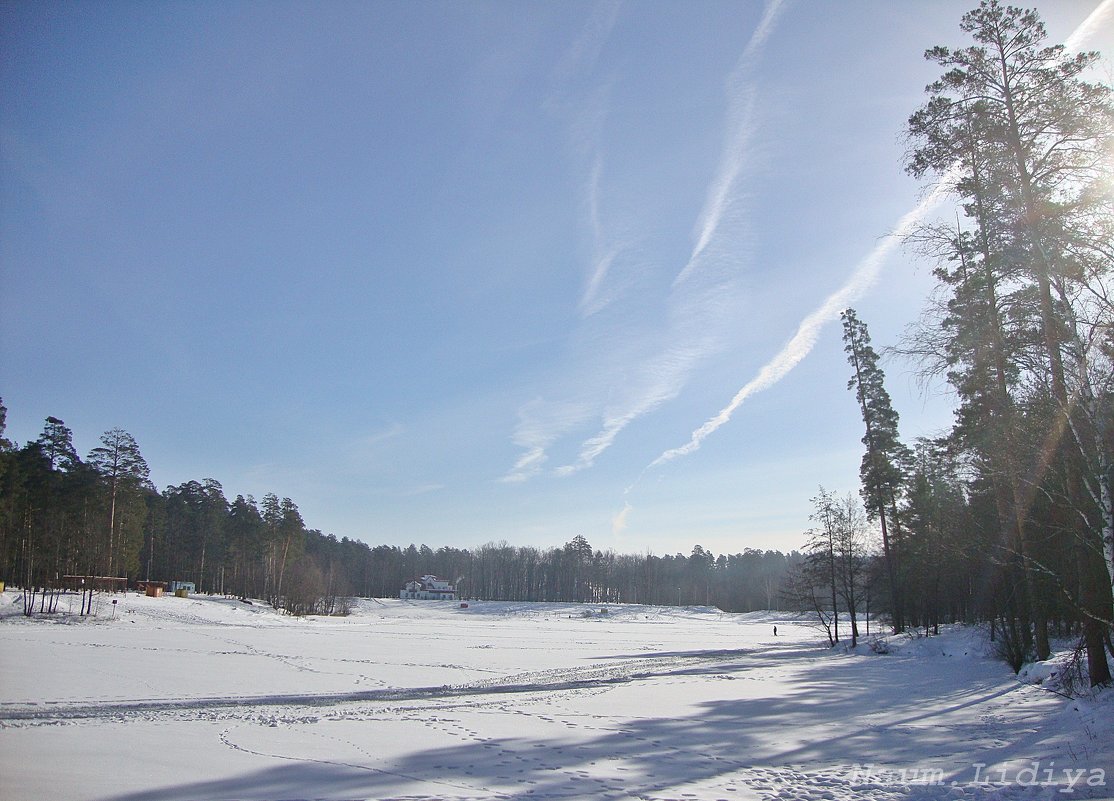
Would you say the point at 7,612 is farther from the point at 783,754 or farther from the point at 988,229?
the point at 988,229

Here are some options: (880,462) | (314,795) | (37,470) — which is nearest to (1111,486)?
(314,795)

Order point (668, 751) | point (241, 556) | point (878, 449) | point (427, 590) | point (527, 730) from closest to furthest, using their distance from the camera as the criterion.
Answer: point (668, 751)
point (527, 730)
point (878, 449)
point (241, 556)
point (427, 590)

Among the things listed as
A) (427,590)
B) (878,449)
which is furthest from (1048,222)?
(427,590)

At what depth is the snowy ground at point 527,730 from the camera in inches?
315

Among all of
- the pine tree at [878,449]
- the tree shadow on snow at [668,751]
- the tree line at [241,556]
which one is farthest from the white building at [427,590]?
the tree shadow on snow at [668,751]

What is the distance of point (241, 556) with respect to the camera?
83.2 m

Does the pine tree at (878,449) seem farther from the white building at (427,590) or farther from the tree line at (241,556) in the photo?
the white building at (427,590)

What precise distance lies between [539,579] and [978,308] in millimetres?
134242

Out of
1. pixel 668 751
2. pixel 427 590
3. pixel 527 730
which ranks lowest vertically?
pixel 427 590

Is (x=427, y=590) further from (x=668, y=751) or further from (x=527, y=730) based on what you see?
(x=668, y=751)

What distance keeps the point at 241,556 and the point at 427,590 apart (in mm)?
59617

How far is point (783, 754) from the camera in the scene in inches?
398

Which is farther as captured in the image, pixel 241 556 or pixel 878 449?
pixel 241 556

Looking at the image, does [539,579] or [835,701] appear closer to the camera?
[835,701]
